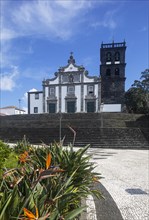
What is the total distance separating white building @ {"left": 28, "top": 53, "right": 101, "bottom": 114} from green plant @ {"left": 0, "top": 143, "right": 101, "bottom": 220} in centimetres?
3401

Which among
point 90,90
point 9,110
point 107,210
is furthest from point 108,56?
point 107,210

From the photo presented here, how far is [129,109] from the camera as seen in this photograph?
41.7 m

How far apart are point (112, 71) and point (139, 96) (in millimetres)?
10555

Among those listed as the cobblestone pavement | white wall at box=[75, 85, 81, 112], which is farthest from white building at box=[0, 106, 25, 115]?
the cobblestone pavement

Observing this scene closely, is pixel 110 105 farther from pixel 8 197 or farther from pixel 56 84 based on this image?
pixel 8 197

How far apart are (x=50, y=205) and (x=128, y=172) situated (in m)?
5.94

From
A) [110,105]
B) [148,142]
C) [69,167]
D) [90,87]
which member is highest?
[90,87]

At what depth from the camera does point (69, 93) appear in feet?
127

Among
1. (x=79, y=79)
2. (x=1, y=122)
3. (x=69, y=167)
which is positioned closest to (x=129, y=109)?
(x=79, y=79)

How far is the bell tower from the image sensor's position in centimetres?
4403

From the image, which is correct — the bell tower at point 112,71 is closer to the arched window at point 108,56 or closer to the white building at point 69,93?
the arched window at point 108,56

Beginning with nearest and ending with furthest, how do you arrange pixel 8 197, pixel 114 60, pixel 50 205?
pixel 8 197, pixel 50 205, pixel 114 60

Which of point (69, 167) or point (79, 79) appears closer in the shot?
point (69, 167)

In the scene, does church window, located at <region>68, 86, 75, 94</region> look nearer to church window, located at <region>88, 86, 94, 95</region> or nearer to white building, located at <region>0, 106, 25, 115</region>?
church window, located at <region>88, 86, 94, 95</region>
